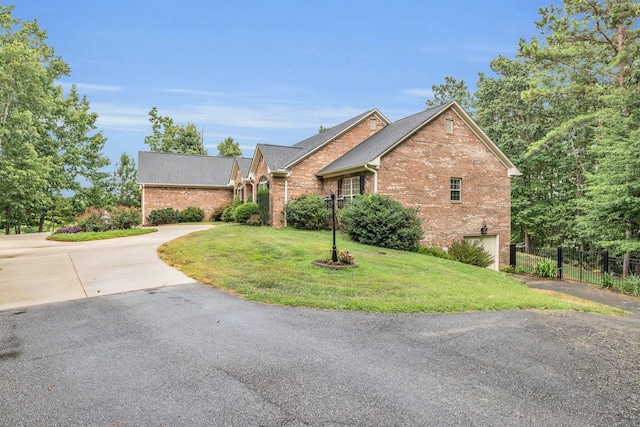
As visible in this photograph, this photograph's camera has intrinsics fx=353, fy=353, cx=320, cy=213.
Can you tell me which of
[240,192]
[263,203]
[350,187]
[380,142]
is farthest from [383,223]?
[240,192]

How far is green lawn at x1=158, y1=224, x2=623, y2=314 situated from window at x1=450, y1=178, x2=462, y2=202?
693cm

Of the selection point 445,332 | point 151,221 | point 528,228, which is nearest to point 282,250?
point 445,332

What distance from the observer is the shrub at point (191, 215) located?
89.0 feet

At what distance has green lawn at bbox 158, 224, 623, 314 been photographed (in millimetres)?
6449

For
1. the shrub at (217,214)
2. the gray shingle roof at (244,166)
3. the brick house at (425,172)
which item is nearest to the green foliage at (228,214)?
the shrub at (217,214)

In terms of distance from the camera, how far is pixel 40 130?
960 inches

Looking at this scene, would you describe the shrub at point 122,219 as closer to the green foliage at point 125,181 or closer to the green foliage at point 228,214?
the green foliage at point 228,214

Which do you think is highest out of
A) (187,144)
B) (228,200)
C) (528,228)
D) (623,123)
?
(187,144)

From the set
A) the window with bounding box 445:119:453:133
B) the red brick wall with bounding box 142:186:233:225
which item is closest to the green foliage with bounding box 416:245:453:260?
the window with bounding box 445:119:453:133

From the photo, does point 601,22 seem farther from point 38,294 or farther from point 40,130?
point 40,130

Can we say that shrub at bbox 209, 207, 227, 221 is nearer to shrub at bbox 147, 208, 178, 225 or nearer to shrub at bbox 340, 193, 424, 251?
shrub at bbox 147, 208, 178, 225

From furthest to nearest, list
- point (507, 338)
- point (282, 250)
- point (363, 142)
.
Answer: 1. point (363, 142)
2. point (282, 250)
3. point (507, 338)

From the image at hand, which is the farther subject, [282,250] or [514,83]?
[514,83]

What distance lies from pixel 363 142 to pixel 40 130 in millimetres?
22170
